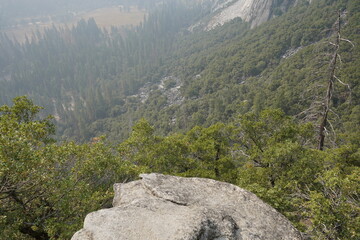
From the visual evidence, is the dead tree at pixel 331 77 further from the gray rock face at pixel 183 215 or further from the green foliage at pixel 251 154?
the gray rock face at pixel 183 215

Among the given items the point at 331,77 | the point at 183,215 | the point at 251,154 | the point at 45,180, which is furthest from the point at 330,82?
the point at 45,180

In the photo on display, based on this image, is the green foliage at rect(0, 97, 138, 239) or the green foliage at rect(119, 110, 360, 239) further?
the green foliage at rect(119, 110, 360, 239)

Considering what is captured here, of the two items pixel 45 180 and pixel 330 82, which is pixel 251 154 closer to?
pixel 330 82

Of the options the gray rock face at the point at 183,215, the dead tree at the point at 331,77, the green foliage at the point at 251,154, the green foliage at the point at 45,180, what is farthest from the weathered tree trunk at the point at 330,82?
the green foliage at the point at 45,180

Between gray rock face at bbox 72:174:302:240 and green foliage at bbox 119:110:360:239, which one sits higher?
gray rock face at bbox 72:174:302:240

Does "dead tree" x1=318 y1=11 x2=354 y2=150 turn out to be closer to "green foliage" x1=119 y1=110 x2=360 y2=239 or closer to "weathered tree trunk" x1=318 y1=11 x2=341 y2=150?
"weathered tree trunk" x1=318 y1=11 x2=341 y2=150

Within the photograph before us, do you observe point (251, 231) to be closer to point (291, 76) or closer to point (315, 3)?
point (291, 76)

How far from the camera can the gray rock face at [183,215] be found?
35.3 ft

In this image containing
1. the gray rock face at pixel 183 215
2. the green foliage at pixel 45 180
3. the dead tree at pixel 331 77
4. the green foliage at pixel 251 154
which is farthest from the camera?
the dead tree at pixel 331 77

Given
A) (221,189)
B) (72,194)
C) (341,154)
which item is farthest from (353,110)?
(72,194)

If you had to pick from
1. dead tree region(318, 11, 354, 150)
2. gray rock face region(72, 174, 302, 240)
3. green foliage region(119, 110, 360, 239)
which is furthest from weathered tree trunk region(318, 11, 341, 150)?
gray rock face region(72, 174, 302, 240)

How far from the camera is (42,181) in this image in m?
16.4

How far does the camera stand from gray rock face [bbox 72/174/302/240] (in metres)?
10.8

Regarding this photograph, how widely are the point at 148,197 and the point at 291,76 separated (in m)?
126
